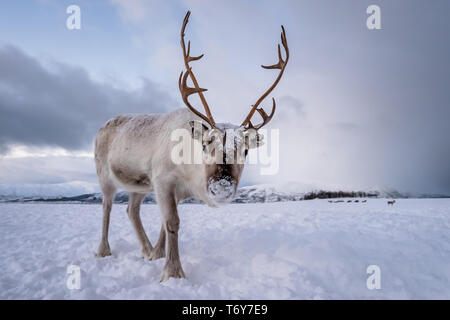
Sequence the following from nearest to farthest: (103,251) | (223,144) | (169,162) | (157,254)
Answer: (223,144), (169,162), (157,254), (103,251)

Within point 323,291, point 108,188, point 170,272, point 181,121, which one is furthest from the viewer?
point 108,188

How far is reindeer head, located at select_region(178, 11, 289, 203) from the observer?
3.25 metres

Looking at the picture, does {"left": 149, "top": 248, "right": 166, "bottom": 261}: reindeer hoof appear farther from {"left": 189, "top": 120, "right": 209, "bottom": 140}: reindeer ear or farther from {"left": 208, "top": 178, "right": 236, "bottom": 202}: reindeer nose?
{"left": 189, "top": 120, "right": 209, "bottom": 140}: reindeer ear

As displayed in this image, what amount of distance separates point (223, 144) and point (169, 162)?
1124 mm

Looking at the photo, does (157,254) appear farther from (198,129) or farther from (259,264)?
(198,129)

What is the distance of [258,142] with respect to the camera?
3963 millimetres

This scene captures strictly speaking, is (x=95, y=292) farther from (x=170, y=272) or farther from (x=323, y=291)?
(x=323, y=291)

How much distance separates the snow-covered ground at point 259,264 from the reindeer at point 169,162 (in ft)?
1.96

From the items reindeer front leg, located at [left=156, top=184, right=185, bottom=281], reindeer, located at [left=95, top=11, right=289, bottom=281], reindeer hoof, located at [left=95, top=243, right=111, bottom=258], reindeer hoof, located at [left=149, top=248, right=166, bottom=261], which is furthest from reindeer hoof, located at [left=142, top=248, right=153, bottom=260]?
reindeer front leg, located at [left=156, top=184, right=185, bottom=281]

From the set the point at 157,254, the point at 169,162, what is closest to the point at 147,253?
the point at 157,254

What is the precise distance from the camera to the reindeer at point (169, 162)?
3498 millimetres

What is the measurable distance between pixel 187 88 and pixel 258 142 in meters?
1.42

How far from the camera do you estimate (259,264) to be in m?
3.96
